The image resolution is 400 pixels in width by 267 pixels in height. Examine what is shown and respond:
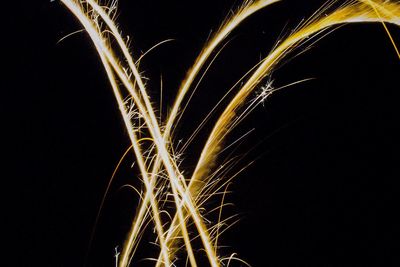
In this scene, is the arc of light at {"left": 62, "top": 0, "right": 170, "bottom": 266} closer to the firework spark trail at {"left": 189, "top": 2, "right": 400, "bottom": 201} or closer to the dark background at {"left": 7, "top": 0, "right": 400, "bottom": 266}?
the dark background at {"left": 7, "top": 0, "right": 400, "bottom": 266}

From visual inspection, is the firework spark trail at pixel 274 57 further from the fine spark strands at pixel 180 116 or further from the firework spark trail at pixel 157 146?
the firework spark trail at pixel 157 146

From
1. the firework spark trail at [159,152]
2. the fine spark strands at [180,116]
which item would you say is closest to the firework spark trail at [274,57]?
the fine spark strands at [180,116]

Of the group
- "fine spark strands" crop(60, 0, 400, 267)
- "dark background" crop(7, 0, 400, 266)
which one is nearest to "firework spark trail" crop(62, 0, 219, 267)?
"fine spark strands" crop(60, 0, 400, 267)

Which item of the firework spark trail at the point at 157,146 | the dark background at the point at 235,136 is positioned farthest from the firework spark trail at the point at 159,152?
the dark background at the point at 235,136

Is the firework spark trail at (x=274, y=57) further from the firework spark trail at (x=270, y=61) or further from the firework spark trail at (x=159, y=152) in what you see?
the firework spark trail at (x=159, y=152)

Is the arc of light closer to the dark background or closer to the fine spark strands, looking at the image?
the fine spark strands

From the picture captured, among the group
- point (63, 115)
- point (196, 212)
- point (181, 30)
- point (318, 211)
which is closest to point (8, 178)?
point (63, 115)

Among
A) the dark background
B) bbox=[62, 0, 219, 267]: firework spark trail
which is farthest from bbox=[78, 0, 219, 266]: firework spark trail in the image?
the dark background
